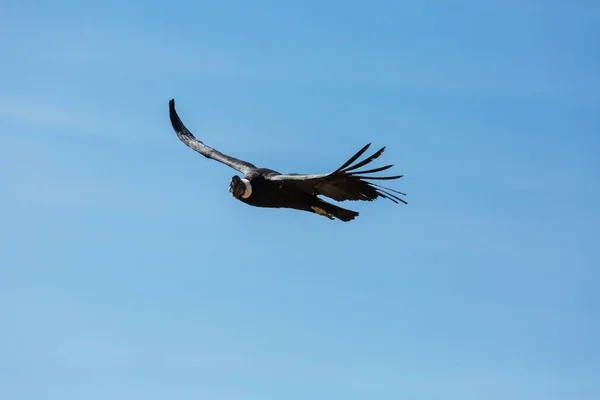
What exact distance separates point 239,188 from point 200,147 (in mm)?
4456

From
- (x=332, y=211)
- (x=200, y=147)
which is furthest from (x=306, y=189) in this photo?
(x=200, y=147)

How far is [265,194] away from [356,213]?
1.93m

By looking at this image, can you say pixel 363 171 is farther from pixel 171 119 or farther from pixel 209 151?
pixel 171 119

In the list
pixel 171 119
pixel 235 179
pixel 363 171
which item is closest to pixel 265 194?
pixel 235 179

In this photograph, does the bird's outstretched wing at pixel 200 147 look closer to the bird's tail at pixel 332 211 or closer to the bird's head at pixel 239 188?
the bird's head at pixel 239 188

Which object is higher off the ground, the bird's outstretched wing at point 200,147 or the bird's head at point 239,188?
the bird's outstretched wing at point 200,147

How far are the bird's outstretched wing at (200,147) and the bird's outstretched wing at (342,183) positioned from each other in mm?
2079

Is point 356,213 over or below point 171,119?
below

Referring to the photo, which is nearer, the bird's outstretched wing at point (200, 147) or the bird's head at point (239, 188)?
the bird's head at point (239, 188)

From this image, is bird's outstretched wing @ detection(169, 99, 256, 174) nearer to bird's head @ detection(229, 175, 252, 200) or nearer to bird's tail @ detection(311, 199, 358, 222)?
bird's head @ detection(229, 175, 252, 200)

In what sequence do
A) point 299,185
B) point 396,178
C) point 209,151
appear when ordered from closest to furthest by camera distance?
point 396,178 < point 299,185 < point 209,151

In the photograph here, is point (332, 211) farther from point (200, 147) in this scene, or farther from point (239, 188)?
point (200, 147)

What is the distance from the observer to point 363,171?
22.1 metres

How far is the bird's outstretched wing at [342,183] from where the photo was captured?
22141mm
